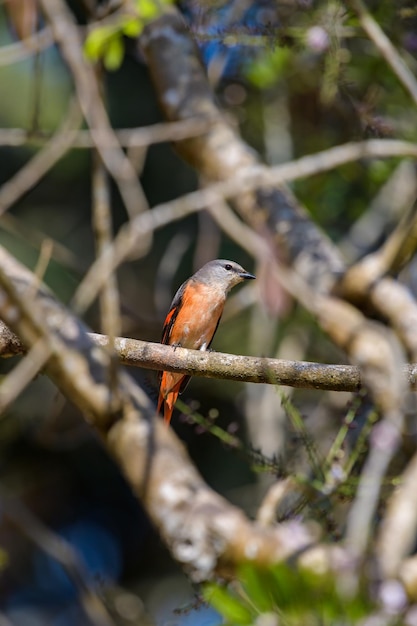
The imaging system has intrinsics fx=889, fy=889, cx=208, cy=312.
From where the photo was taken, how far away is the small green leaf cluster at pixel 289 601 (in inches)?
90.4

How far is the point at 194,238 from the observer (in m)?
8.00

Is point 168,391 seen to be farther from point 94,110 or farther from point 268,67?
point 268,67

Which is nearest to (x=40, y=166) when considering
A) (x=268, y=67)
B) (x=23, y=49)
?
(x=23, y=49)

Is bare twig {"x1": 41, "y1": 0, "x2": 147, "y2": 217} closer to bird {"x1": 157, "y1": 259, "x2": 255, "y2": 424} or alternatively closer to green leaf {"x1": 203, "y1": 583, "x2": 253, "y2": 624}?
bird {"x1": 157, "y1": 259, "x2": 255, "y2": 424}

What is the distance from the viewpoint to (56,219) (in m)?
8.24

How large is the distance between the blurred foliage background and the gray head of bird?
0.26m

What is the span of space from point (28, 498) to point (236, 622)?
19.1 ft

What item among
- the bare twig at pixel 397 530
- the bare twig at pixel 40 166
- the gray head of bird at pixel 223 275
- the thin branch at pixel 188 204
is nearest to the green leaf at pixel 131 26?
the bare twig at pixel 40 166

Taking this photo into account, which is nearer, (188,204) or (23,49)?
(188,204)

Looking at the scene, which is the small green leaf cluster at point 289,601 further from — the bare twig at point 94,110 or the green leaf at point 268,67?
the green leaf at point 268,67

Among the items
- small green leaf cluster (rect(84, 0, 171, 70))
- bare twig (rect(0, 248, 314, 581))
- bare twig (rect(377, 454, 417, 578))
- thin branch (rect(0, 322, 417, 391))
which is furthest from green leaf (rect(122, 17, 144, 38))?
bare twig (rect(377, 454, 417, 578))

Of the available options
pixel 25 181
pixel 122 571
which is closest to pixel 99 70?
pixel 25 181

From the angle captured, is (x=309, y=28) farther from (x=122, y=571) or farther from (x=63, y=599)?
(x=63, y=599)

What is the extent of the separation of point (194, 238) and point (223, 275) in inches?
110
